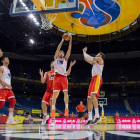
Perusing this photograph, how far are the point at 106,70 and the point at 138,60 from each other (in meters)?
5.99

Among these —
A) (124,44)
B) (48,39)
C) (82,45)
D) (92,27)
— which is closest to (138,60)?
(124,44)

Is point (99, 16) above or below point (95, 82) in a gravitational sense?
above

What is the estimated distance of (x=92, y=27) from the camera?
585 inches

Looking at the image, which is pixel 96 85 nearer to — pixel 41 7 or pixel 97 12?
pixel 41 7

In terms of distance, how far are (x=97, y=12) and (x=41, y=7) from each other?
277 inches

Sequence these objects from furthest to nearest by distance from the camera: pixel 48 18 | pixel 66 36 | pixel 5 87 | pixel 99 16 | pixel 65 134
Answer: pixel 99 16 < pixel 48 18 < pixel 66 36 < pixel 5 87 < pixel 65 134

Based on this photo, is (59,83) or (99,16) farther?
(99,16)

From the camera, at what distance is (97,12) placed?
12.9 meters

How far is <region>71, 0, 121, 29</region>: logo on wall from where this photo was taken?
12.0m

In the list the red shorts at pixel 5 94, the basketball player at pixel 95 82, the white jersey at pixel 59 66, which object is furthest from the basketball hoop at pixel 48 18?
the red shorts at pixel 5 94

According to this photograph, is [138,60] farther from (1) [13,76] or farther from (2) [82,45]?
(1) [13,76]

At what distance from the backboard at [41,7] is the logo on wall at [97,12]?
5.47 m

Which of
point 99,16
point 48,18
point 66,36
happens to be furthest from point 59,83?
point 99,16

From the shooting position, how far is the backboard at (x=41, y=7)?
262 inches
